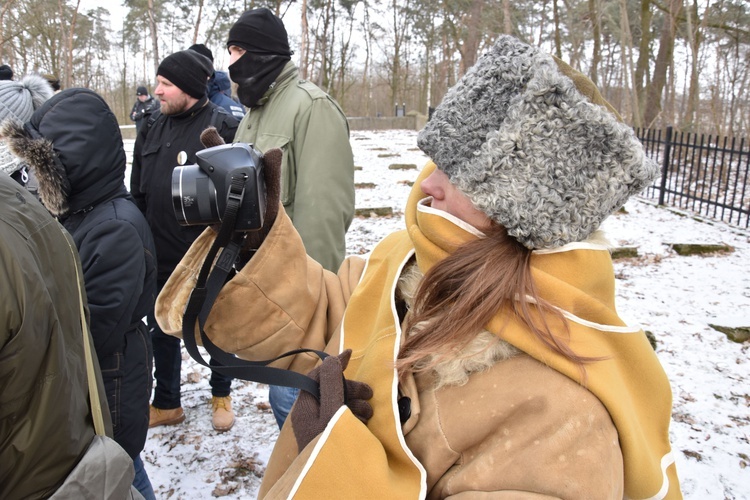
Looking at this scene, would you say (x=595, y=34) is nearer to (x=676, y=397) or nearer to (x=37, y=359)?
(x=676, y=397)

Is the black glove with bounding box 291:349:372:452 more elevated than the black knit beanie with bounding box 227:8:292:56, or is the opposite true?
the black knit beanie with bounding box 227:8:292:56

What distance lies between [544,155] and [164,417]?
262 centimetres

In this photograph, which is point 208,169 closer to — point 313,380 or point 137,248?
point 313,380

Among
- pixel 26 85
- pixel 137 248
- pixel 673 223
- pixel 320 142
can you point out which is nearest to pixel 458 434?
pixel 137 248

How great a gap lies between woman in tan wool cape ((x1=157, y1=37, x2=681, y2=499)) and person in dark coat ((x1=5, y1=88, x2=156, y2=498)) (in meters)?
1.13

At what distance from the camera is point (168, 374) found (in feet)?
9.12

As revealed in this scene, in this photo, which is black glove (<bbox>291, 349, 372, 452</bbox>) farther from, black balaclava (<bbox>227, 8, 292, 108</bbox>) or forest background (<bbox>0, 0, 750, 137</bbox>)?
forest background (<bbox>0, 0, 750, 137</bbox>)

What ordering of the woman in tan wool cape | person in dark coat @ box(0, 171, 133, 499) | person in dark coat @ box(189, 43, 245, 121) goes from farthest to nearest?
person in dark coat @ box(189, 43, 245, 121)
person in dark coat @ box(0, 171, 133, 499)
the woman in tan wool cape

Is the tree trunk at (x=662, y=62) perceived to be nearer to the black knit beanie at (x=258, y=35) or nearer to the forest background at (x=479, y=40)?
the forest background at (x=479, y=40)

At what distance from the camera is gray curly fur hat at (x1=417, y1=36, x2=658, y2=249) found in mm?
855

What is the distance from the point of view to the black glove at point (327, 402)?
894 mm

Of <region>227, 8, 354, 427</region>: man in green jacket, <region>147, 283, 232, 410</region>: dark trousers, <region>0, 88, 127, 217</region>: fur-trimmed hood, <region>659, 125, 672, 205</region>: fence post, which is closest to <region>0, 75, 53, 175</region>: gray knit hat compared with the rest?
<region>0, 88, 127, 217</region>: fur-trimmed hood

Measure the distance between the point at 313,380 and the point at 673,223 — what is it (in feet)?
23.3

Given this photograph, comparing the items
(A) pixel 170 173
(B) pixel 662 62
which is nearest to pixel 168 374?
(A) pixel 170 173
